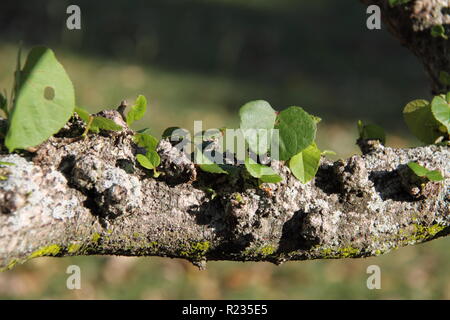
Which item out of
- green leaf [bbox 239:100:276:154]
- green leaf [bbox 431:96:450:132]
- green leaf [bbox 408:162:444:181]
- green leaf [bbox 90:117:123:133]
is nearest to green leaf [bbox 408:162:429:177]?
green leaf [bbox 408:162:444:181]

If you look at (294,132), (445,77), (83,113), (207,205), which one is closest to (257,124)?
(294,132)

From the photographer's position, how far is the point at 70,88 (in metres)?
0.88

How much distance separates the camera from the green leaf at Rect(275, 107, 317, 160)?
3.15ft

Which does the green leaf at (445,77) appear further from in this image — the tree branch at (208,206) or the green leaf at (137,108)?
the green leaf at (137,108)

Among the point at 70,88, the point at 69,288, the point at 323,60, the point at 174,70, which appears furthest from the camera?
the point at 323,60

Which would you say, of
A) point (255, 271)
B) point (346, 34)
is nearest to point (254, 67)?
point (346, 34)

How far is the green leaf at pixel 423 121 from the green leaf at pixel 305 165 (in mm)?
316

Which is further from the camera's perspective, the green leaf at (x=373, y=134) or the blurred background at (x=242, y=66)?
the blurred background at (x=242, y=66)

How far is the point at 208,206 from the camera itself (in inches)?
39.1

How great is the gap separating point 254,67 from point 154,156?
12.8ft

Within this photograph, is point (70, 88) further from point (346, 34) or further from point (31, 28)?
point (346, 34)

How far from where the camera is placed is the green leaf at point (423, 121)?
1.19 metres

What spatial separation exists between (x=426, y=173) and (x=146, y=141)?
488mm

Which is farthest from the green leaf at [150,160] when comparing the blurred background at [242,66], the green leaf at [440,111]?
the blurred background at [242,66]
